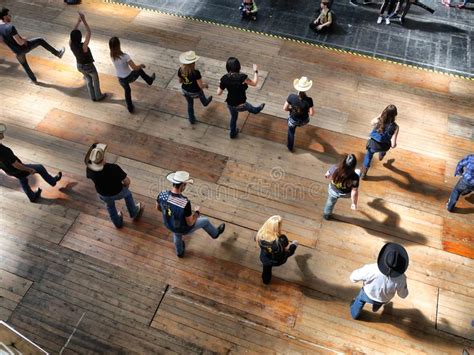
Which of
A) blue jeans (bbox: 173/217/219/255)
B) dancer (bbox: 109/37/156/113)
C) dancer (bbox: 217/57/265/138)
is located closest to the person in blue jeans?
dancer (bbox: 217/57/265/138)

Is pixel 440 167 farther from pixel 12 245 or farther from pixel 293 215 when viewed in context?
pixel 12 245

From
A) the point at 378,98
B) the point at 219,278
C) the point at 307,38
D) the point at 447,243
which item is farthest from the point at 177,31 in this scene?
the point at 447,243

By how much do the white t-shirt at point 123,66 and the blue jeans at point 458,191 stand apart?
5267 mm

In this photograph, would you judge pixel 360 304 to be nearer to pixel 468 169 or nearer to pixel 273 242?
pixel 273 242

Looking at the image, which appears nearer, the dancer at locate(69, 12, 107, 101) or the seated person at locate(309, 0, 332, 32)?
the dancer at locate(69, 12, 107, 101)

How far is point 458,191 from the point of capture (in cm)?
549

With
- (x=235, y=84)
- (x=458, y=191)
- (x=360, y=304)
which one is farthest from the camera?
(x=235, y=84)

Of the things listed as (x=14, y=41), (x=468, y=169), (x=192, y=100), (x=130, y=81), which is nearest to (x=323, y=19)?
(x=192, y=100)

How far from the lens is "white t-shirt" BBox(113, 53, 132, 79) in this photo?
6230mm

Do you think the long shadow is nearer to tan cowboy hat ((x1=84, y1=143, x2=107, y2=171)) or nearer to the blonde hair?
the blonde hair

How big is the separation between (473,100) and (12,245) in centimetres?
819

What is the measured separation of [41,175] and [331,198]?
4.20 m

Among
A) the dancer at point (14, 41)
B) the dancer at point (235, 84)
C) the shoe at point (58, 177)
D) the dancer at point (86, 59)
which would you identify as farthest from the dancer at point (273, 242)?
the dancer at point (14, 41)

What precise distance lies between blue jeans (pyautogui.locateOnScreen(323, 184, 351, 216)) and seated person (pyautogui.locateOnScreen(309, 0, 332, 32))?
4.80 meters
